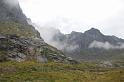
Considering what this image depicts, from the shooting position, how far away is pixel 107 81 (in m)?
184

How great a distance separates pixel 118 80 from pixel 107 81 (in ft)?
35.1

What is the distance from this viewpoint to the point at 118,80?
574 ft
